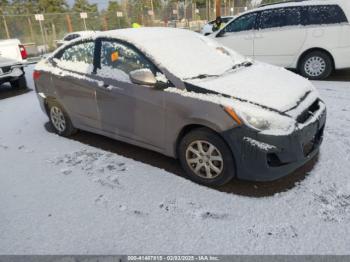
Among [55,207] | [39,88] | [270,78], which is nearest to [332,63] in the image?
[270,78]

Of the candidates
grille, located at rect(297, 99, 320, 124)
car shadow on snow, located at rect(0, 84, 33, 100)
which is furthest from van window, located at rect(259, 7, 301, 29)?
car shadow on snow, located at rect(0, 84, 33, 100)

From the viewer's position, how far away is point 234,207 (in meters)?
3.12

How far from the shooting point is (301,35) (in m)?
7.49

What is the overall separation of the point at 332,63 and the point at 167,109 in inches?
216

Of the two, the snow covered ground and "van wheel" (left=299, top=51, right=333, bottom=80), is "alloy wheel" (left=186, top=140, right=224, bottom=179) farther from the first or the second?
"van wheel" (left=299, top=51, right=333, bottom=80)

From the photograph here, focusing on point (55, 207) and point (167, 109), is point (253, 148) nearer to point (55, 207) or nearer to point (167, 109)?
point (167, 109)

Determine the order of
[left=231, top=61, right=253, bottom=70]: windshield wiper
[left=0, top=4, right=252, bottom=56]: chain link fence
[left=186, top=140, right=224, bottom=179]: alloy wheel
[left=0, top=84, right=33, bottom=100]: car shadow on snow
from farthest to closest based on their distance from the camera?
[left=0, top=4, right=252, bottom=56]: chain link fence < [left=0, top=84, right=33, bottom=100]: car shadow on snow < [left=231, top=61, right=253, bottom=70]: windshield wiper < [left=186, top=140, right=224, bottom=179]: alloy wheel

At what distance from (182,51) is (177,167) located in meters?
1.39

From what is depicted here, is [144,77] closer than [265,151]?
No

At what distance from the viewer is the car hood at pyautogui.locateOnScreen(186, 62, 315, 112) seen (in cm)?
318

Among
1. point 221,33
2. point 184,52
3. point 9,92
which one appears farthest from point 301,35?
point 9,92

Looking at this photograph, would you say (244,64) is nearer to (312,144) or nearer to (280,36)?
(312,144)

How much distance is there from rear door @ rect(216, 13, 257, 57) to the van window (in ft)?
0.83

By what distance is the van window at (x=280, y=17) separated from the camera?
7.60 metres
